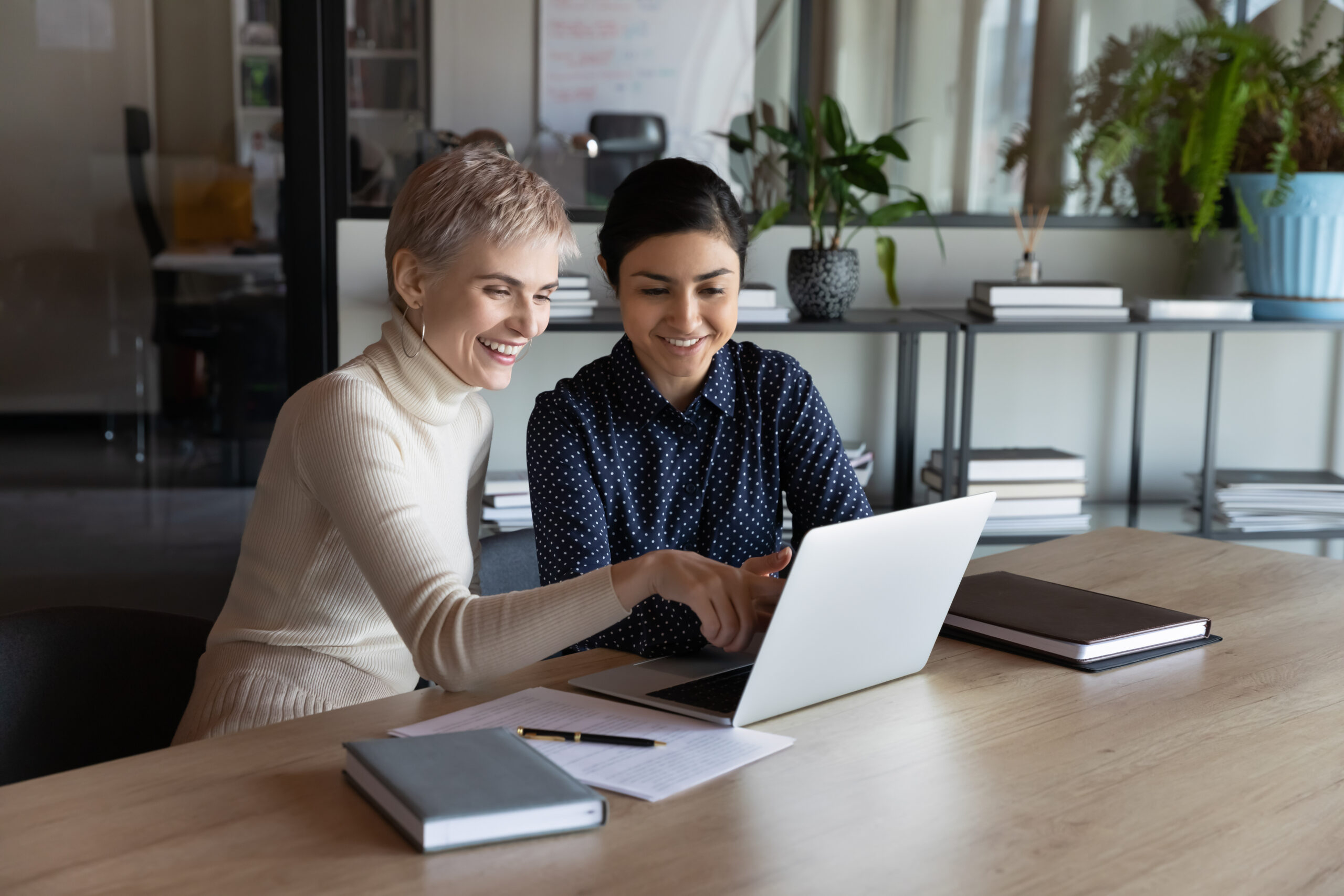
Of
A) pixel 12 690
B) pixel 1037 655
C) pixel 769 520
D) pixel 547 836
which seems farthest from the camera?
pixel 769 520

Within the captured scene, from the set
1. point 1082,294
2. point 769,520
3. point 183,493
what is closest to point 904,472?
point 1082,294

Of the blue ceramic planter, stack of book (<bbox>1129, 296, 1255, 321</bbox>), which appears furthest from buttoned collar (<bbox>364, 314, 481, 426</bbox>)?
the blue ceramic planter

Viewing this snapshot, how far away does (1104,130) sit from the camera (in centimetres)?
299

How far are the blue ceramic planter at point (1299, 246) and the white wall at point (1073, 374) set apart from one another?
0.94 feet

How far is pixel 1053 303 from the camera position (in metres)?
2.70

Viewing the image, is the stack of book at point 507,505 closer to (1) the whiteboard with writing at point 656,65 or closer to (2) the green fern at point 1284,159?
(1) the whiteboard with writing at point 656,65

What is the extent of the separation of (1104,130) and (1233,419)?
0.83 m

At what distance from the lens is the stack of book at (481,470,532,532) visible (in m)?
2.60

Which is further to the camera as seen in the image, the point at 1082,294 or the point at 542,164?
the point at 542,164

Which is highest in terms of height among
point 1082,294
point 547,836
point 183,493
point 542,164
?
point 542,164

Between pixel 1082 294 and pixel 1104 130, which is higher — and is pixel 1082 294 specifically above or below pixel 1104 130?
below

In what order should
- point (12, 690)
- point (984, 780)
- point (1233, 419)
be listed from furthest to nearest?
1. point (1233, 419)
2. point (12, 690)
3. point (984, 780)

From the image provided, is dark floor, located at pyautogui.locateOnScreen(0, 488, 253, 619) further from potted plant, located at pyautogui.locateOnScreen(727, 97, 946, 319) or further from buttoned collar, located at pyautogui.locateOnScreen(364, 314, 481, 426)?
buttoned collar, located at pyautogui.locateOnScreen(364, 314, 481, 426)

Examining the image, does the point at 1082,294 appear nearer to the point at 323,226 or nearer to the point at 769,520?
the point at 769,520
